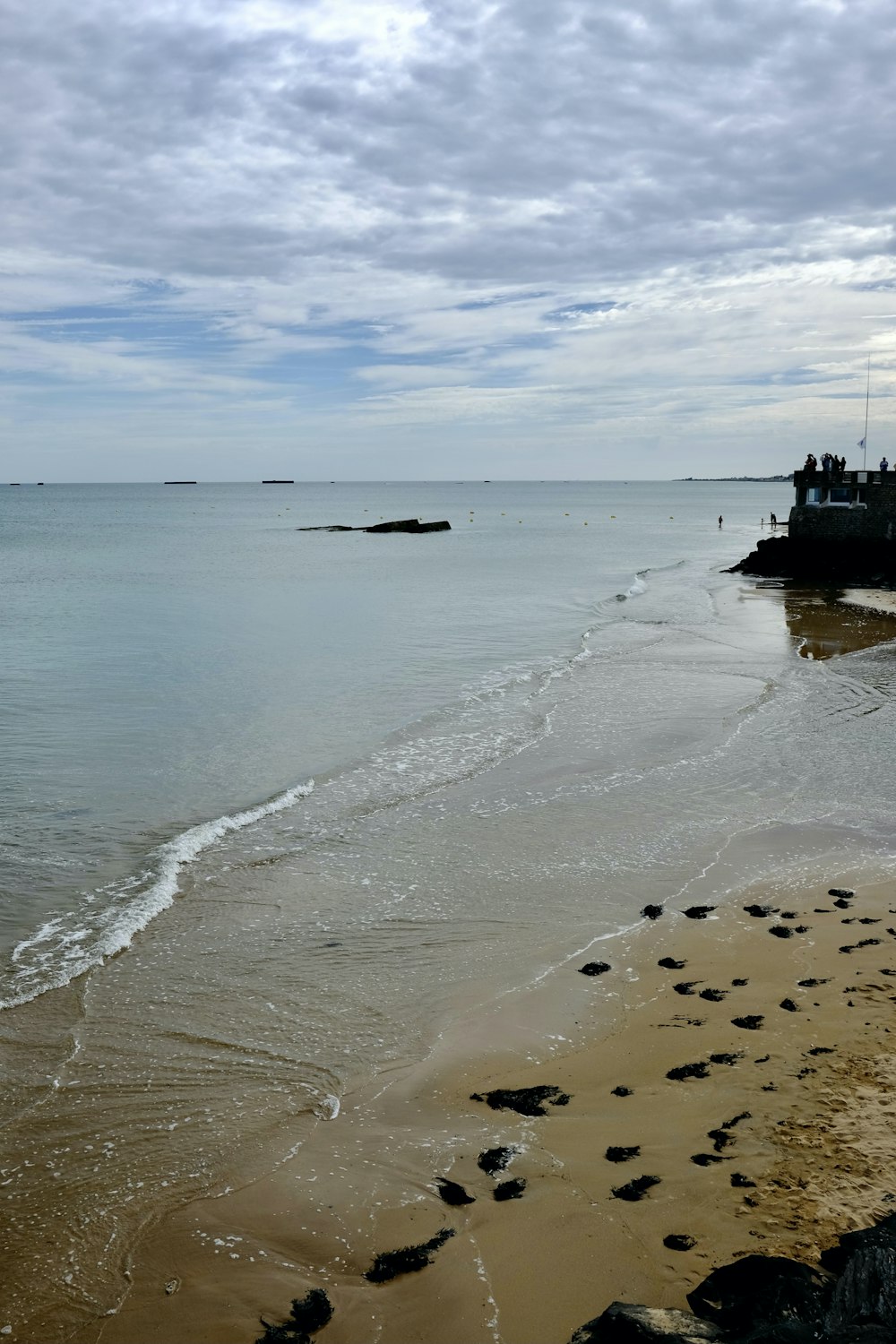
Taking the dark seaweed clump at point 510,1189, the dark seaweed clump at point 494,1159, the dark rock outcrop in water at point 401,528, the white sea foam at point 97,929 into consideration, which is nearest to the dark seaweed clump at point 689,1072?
the dark seaweed clump at point 494,1159

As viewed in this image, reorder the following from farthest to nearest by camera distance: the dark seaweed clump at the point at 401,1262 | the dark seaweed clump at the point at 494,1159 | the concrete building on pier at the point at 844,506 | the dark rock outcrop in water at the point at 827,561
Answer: the concrete building on pier at the point at 844,506 → the dark rock outcrop in water at the point at 827,561 → the dark seaweed clump at the point at 494,1159 → the dark seaweed clump at the point at 401,1262

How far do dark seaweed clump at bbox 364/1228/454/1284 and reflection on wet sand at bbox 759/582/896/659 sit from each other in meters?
22.1

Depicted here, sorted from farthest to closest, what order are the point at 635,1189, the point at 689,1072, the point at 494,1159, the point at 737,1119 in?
the point at 689,1072, the point at 737,1119, the point at 494,1159, the point at 635,1189

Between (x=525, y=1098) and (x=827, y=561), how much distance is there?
4215 centimetres

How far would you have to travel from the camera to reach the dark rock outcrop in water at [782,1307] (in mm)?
3982

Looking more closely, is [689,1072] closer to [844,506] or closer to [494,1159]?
[494,1159]

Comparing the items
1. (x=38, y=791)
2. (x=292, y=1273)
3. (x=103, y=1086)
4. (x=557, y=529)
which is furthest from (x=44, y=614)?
(x=557, y=529)

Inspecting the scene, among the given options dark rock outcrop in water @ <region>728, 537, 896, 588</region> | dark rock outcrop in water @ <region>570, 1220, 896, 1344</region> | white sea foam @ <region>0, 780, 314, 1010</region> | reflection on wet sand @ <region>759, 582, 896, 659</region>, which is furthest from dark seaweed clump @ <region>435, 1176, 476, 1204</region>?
dark rock outcrop in water @ <region>728, 537, 896, 588</region>

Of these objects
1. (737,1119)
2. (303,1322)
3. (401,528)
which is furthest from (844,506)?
(401,528)

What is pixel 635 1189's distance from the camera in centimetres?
557

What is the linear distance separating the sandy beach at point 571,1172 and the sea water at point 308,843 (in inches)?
15.1

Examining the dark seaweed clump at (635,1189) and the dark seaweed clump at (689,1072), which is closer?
the dark seaweed clump at (635,1189)

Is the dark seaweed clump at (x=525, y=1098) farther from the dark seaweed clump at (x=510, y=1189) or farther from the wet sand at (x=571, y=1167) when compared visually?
the dark seaweed clump at (x=510, y=1189)

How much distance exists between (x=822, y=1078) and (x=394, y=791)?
26.5 feet
